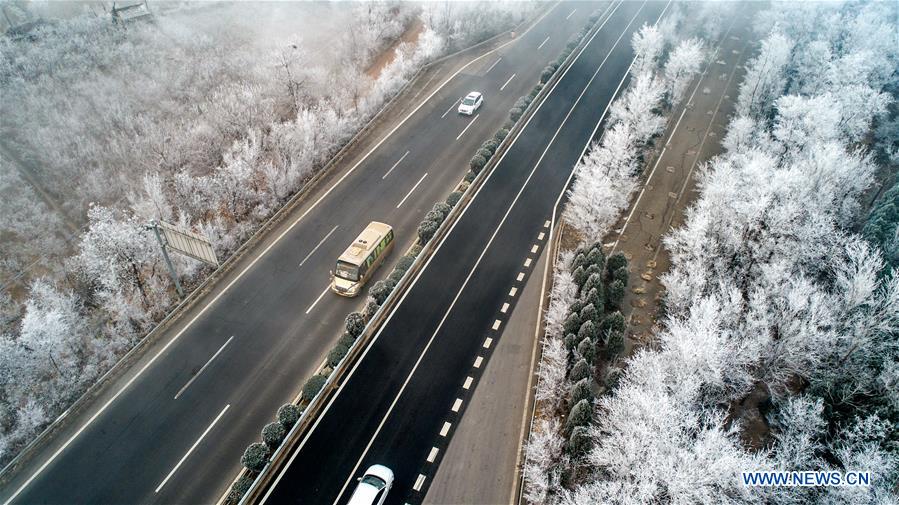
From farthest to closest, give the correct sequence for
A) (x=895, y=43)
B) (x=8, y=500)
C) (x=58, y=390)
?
(x=895, y=43)
(x=58, y=390)
(x=8, y=500)

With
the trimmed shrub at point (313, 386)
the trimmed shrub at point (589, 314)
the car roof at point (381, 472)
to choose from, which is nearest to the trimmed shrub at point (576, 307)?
the trimmed shrub at point (589, 314)

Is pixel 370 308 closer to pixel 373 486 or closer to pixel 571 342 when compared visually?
pixel 373 486

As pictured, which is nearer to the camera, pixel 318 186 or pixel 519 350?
pixel 519 350

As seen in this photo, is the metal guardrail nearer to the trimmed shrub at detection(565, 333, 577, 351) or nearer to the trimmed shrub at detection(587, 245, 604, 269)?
the trimmed shrub at detection(587, 245, 604, 269)

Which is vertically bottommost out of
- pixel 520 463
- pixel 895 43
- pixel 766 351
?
pixel 520 463

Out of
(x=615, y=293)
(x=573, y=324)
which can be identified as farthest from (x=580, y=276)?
(x=573, y=324)

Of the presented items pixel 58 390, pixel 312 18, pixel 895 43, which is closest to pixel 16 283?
pixel 58 390

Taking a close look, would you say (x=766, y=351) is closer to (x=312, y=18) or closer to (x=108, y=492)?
(x=108, y=492)

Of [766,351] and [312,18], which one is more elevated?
[312,18]
